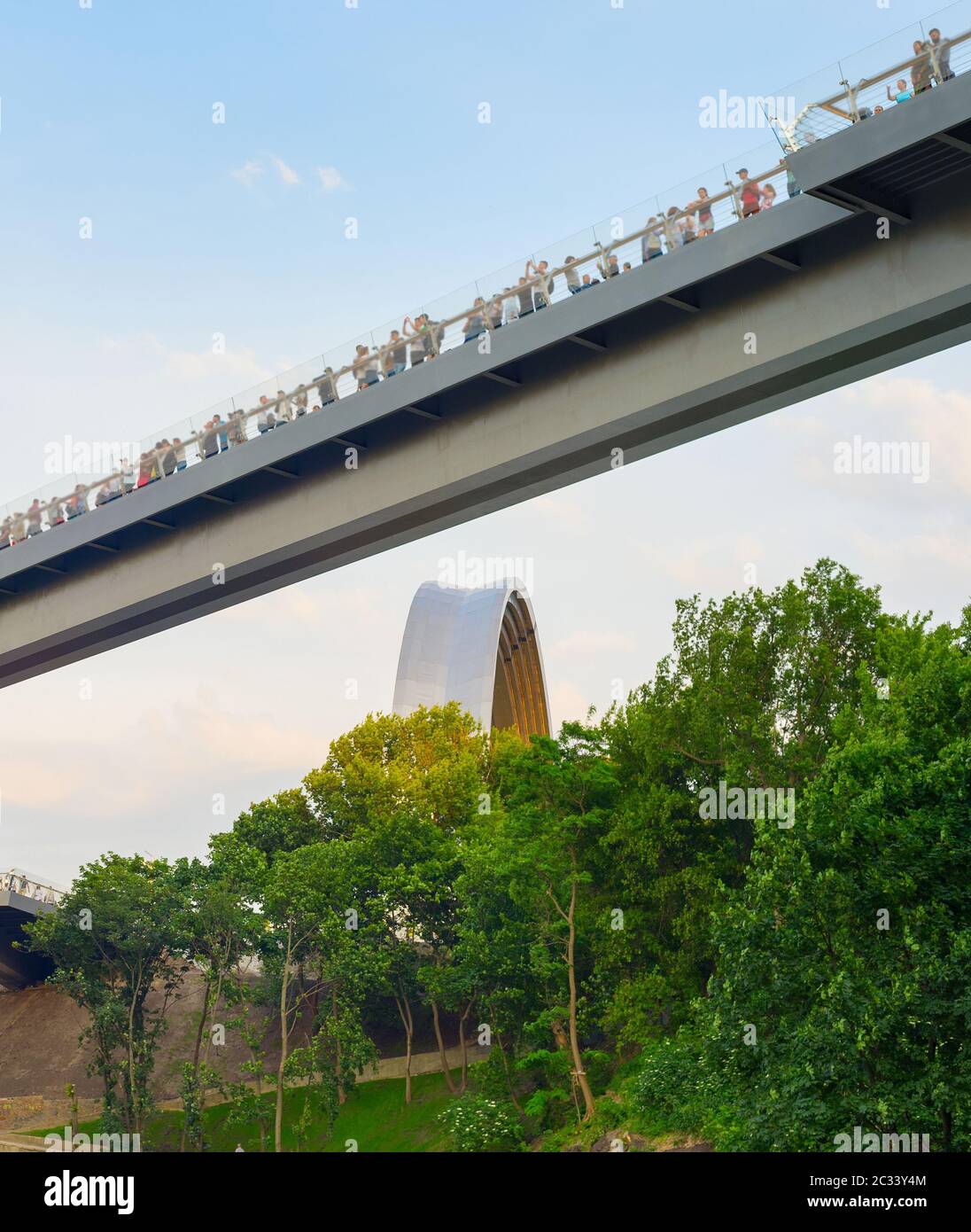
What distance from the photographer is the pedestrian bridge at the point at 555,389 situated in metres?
16.6

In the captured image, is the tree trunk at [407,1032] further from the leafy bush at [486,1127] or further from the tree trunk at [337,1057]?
the leafy bush at [486,1127]

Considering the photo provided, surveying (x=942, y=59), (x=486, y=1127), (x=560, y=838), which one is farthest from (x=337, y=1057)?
(x=942, y=59)

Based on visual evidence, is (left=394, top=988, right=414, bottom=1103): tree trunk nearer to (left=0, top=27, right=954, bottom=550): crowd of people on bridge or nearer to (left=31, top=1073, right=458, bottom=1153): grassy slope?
(left=31, top=1073, right=458, bottom=1153): grassy slope

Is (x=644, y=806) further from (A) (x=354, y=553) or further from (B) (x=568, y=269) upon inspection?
(B) (x=568, y=269)

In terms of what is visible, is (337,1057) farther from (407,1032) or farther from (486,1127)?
(486,1127)

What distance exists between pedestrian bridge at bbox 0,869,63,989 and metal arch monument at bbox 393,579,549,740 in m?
19.1

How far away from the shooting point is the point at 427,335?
2195cm

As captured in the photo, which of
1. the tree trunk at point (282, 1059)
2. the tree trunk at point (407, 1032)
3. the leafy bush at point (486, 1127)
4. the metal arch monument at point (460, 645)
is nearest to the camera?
the leafy bush at point (486, 1127)

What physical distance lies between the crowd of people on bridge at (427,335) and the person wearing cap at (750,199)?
0.04 ft

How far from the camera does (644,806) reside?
108 ft

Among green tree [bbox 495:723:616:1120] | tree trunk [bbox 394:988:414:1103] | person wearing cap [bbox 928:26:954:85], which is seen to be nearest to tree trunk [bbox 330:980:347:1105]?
tree trunk [bbox 394:988:414:1103]

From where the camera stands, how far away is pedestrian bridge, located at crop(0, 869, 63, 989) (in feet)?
184

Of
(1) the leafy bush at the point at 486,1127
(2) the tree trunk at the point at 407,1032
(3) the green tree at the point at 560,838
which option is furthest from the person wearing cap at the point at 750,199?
(2) the tree trunk at the point at 407,1032

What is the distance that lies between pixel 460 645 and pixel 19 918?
24813mm
